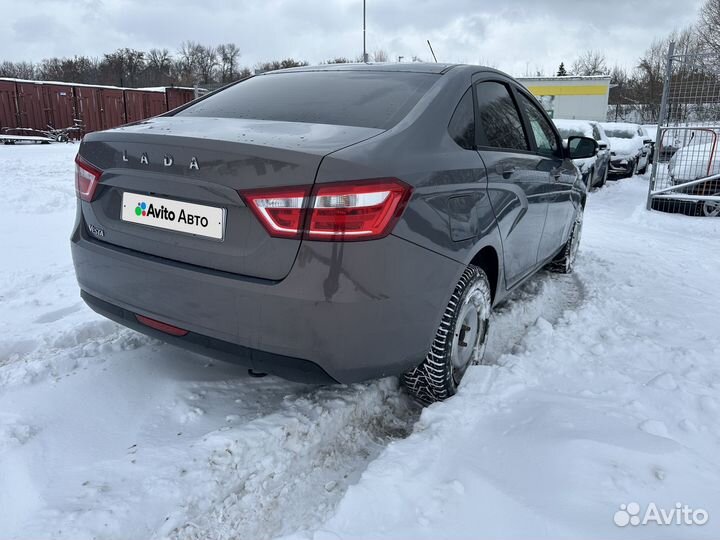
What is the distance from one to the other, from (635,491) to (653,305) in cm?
257

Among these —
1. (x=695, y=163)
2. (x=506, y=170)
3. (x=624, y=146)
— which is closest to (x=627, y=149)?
(x=624, y=146)

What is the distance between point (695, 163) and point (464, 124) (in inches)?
338

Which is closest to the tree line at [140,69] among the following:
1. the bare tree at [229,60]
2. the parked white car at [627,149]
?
the bare tree at [229,60]

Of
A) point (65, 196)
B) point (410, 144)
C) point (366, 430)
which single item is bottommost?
point (366, 430)

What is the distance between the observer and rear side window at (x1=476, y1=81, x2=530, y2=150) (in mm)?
2818

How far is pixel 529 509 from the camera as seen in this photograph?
183 cm

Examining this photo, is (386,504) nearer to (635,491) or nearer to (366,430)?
(366,430)

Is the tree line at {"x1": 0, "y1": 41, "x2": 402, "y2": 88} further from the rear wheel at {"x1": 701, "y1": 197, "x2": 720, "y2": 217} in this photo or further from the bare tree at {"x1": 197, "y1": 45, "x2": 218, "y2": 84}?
the rear wheel at {"x1": 701, "y1": 197, "x2": 720, "y2": 217}

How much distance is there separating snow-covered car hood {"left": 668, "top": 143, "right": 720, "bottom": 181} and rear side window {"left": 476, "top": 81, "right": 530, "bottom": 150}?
24.9ft

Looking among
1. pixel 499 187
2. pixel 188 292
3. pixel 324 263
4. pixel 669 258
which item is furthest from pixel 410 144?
pixel 669 258

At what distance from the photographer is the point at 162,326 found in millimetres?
2176

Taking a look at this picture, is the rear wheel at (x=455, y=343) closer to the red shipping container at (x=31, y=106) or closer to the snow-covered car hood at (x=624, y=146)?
the snow-covered car hood at (x=624, y=146)

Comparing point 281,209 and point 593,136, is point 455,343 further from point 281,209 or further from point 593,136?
point 593,136

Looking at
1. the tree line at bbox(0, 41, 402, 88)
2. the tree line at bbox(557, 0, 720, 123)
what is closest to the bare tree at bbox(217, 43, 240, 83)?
the tree line at bbox(0, 41, 402, 88)
